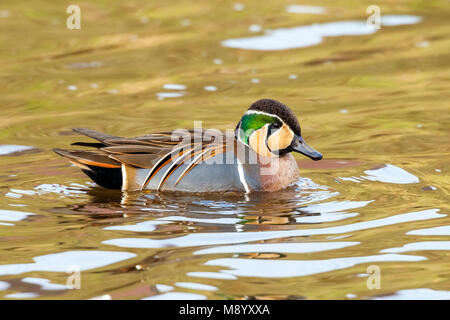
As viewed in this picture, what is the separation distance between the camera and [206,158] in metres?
8.37

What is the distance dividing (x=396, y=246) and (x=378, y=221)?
2.10 ft

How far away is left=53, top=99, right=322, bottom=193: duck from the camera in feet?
27.5

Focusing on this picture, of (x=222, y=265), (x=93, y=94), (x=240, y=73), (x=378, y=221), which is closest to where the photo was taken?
Answer: (x=222, y=265)

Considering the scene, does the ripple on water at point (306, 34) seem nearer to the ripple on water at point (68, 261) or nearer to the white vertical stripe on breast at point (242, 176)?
the white vertical stripe on breast at point (242, 176)

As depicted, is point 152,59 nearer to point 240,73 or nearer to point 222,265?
point 240,73

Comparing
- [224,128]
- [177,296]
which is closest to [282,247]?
[177,296]

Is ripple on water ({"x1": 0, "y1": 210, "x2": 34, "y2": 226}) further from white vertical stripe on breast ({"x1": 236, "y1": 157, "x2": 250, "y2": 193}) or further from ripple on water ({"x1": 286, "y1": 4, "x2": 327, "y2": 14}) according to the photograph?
ripple on water ({"x1": 286, "y1": 4, "x2": 327, "y2": 14})

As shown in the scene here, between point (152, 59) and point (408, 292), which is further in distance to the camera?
point (152, 59)

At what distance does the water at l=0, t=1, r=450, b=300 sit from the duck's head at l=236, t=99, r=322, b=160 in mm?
437

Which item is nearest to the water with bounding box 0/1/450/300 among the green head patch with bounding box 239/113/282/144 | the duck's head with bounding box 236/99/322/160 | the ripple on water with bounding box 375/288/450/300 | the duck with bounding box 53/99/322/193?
the ripple on water with bounding box 375/288/450/300

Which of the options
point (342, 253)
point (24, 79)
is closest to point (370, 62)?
point (24, 79)

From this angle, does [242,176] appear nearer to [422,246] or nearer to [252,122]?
[252,122]

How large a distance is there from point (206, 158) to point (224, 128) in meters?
2.59

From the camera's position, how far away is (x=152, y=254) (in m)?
6.57
